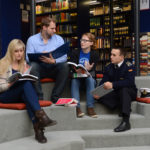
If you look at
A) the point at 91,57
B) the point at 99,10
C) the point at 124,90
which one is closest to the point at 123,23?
the point at 99,10

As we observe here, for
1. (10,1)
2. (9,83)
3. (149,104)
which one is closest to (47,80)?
(9,83)

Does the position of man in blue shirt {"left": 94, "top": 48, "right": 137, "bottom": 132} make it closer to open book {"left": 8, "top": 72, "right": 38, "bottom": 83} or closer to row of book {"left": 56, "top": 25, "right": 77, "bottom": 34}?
open book {"left": 8, "top": 72, "right": 38, "bottom": 83}

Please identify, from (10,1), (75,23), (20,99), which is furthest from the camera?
(75,23)

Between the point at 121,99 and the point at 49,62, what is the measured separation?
35.0 inches

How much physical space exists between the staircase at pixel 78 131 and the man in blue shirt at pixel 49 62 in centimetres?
33

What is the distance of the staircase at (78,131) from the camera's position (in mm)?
2686

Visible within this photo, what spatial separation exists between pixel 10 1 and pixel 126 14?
337 cm

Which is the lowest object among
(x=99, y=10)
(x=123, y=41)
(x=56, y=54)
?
(x=56, y=54)

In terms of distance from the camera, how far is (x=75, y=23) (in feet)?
24.5

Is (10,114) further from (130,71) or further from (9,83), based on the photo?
(130,71)

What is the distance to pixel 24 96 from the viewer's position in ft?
9.11

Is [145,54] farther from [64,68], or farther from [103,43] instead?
[64,68]

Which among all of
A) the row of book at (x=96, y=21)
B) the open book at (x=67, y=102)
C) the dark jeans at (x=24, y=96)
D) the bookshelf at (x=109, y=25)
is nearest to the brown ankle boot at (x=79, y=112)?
the open book at (x=67, y=102)

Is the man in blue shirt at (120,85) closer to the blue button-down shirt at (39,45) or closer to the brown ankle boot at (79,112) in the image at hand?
the brown ankle boot at (79,112)
